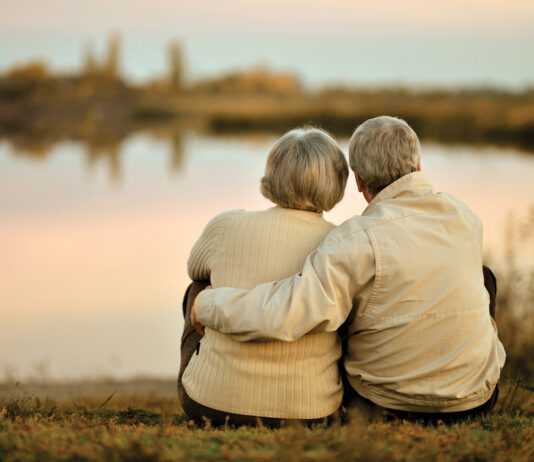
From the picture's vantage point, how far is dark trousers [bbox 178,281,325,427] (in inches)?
106

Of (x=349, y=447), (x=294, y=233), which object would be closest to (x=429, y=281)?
(x=294, y=233)

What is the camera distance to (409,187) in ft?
8.82

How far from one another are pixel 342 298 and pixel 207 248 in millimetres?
596

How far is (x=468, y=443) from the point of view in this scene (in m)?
2.40

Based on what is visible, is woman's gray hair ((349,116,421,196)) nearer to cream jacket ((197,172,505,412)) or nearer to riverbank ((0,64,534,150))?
cream jacket ((197,172,505,412))

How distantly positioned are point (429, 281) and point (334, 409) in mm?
638

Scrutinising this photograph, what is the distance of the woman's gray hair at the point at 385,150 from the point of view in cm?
276

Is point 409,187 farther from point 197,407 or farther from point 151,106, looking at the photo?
point 151,106

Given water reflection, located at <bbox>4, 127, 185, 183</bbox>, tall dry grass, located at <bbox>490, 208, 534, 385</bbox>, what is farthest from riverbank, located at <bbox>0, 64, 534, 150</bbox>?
tall dry grass, located at <bbox>490, 208, 534, 385</bbox>

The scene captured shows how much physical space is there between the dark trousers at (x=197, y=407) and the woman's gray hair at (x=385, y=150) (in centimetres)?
84

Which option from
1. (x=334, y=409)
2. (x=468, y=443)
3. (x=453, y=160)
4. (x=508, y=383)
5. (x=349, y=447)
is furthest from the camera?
(x=453, y=160)

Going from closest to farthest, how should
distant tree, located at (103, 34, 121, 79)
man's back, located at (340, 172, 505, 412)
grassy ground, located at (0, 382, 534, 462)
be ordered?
grassy ground, located at (0, 382, 534, 462)
man's back, located at (340, 172, 505, 412)
distant tree, located at (103, 34, 121, 79)

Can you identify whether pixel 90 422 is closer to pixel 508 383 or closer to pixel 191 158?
pixel 508 383

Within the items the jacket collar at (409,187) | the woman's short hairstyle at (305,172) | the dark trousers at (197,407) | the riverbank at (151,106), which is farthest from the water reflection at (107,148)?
the jacket collar at (409,187)
